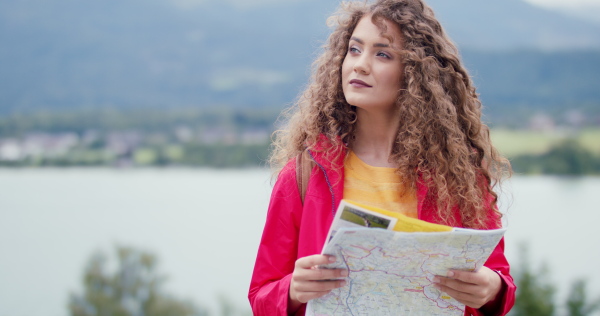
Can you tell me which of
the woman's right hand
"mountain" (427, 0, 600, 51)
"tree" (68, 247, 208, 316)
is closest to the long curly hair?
the woman's right hand

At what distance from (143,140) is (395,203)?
1086cm

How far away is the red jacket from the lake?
647cm

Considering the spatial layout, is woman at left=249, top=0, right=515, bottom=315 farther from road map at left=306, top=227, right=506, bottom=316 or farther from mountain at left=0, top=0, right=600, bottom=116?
mountain at left=0, top=0, right=600, bottom=116

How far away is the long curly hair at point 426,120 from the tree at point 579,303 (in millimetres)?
5745

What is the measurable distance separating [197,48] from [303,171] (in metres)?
15.9

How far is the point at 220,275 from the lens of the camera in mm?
9758

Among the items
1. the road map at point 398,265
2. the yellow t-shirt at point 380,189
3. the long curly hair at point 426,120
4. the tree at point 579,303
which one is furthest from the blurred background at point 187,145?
the road map at point 398,265

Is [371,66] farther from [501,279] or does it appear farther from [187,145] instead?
[187,145]

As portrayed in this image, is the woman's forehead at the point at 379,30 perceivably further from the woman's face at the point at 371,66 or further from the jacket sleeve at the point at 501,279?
the jacket sleeve at the point at 501,279

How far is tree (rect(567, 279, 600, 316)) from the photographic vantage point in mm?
6391

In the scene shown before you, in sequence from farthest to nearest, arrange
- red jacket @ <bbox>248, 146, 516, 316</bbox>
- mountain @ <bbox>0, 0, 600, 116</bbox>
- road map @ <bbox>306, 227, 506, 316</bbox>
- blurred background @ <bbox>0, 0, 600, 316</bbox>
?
mountain @ <bbox>0, 0, 600, 116</bbox> < blurred background @ <bbox>0, 0, 600, 316</bbox> < red jacket @ <bbox>248, 146, 516, 316</bbox> < road map @ <bbox>306, 227, 506, 316</bbox>

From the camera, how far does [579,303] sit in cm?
645

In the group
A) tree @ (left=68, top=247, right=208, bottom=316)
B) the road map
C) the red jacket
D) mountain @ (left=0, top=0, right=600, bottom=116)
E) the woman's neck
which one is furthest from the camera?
mountain @ (left=0, top=0, right=600, bottom=116)

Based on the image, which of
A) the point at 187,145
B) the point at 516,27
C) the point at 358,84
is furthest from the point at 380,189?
the point at 516,27
